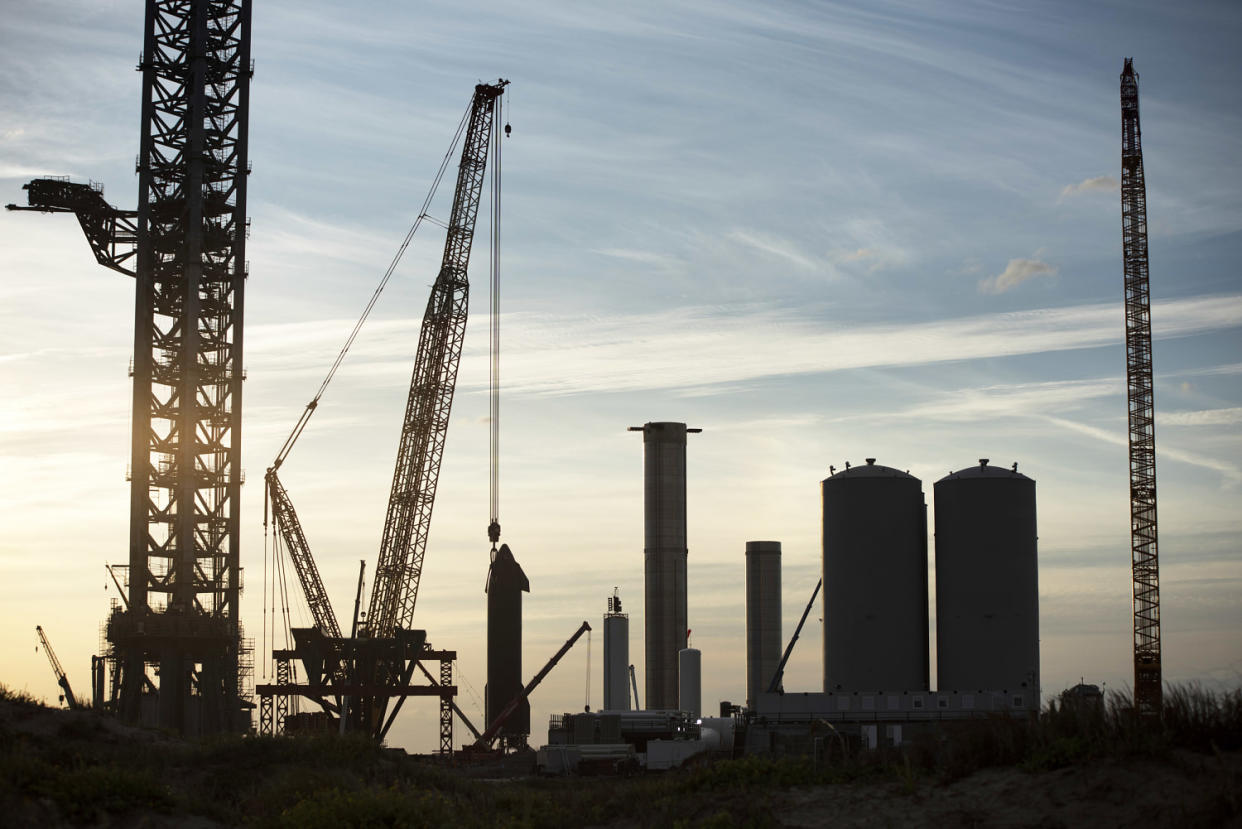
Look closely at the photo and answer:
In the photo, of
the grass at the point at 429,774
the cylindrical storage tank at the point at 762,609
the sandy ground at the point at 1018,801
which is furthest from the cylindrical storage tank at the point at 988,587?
the cylindrical storage tank at the point at 762,609

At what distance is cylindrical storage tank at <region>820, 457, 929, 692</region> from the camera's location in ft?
228

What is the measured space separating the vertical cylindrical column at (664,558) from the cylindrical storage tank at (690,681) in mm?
3861

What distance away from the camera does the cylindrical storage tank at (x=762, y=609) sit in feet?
371

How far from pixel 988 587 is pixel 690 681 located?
46164 millimetres

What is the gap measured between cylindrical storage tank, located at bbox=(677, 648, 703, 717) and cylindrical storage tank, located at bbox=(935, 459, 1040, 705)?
139 feet

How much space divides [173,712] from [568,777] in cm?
3004

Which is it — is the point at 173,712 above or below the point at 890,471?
below

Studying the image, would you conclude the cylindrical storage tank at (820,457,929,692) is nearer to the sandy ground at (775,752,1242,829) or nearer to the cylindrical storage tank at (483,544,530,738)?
the sandy ground at (775,752,1242,829)

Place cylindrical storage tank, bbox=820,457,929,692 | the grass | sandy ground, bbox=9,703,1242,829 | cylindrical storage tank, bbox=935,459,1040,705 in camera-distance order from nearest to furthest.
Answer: sandy ground, bbox=9,703,1242,829
the grass
cylindrical storage tank, bbox=935,459,1040,705
cylindrical storage tank, bbox=820,457,929,692

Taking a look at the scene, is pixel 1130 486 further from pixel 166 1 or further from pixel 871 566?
pixel 166 1

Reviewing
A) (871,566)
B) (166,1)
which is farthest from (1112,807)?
Answer: (166,1)

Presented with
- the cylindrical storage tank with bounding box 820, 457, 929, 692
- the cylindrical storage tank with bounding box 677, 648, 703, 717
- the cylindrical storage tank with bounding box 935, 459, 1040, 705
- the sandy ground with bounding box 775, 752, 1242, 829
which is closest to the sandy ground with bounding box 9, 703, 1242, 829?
the sandy ground with bounding box 775, 752, 1242, 829

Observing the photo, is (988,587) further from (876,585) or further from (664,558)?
(664,558)

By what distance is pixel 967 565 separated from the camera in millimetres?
69750
